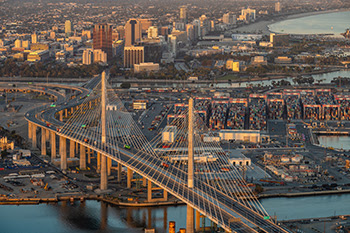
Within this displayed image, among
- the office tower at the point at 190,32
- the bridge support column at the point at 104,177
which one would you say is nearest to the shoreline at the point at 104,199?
the bridge support column at the point at 104,177

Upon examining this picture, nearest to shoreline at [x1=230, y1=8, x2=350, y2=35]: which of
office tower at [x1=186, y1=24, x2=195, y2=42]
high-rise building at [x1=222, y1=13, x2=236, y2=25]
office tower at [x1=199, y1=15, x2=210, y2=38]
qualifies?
high-rise building at [x1=222, y1=13, x2=236, y2=25]

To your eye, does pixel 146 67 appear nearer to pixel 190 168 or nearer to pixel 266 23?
pixel 190 168

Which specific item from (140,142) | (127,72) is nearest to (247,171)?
(140,142)

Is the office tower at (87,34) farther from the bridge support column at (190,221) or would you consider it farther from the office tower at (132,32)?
the bridge support column at (190,221)

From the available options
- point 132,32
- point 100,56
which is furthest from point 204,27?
point 100,56

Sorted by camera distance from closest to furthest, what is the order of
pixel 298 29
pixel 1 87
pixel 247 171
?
pixel 247 171 < pixel 1 87 < pixel 298 29

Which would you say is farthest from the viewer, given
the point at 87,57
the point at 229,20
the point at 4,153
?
the point at 229,20

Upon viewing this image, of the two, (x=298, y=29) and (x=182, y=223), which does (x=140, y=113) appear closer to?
(x=182, y=223)
